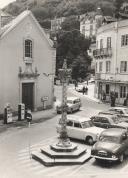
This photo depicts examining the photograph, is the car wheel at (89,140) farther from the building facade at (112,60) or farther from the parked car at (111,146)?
the building facade at (112,60)

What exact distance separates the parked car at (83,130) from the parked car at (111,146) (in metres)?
2.13

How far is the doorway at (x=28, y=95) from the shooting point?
121 ft

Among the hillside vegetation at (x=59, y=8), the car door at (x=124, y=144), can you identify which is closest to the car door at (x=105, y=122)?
the car door at (x=124, y=144)

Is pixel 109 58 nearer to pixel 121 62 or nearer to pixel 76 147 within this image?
pixel 121 62

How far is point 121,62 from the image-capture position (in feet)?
159

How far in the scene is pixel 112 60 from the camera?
49938 millimetres

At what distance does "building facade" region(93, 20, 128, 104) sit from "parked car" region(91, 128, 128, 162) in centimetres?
2536

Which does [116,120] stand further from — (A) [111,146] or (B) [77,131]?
(A) [111,146]

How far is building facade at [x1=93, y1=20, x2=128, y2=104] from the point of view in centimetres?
4775

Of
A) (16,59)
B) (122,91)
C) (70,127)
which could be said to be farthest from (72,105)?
(70,127)

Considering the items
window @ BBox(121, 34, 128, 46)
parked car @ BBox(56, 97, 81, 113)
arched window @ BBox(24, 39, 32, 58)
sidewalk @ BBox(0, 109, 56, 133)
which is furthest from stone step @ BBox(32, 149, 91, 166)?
window @ BBox(121, 34, 128, 46)

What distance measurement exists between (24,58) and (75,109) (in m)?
8.32

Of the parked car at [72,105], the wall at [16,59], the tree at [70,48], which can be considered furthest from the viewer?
the tree at [70,48]

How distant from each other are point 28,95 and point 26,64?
328 centimetres
